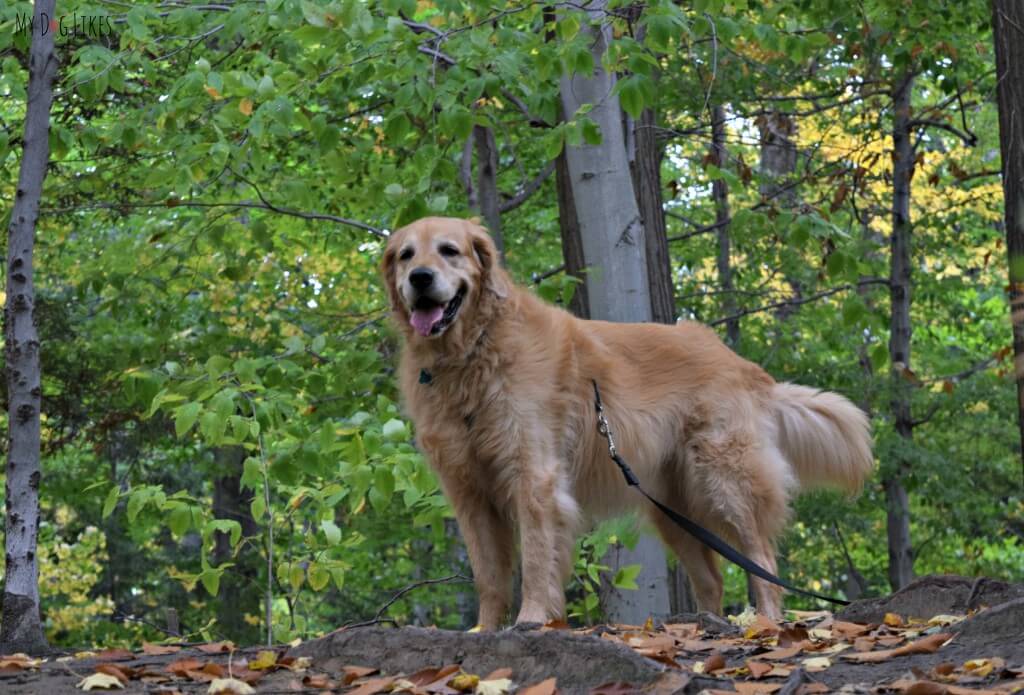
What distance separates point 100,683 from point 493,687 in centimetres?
124

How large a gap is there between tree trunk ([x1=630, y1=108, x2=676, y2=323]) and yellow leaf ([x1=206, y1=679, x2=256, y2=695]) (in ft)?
19.5

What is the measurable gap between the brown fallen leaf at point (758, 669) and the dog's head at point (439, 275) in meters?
2.35

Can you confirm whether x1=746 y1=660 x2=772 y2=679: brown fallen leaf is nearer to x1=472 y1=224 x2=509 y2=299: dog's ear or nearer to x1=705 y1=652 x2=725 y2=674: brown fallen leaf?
x1=705 y1=652 x2=725 y2=674: brown fallen leaf

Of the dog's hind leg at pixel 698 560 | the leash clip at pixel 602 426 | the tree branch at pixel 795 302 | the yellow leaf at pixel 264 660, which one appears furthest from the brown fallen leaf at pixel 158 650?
the tree branch at pixel 795 302

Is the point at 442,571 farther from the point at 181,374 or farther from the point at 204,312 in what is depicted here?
the point at 181,374

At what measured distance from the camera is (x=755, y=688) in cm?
313

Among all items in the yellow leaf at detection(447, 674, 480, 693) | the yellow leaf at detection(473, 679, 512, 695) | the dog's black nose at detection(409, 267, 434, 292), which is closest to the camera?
the yellow leaf at detection(473, 679, 512, 695)

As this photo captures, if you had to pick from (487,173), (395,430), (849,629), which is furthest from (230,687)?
(487,173)

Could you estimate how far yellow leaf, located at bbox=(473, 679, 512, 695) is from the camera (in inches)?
129

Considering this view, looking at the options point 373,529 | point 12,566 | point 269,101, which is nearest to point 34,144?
point 269,101

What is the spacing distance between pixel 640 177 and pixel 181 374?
4.07 meters

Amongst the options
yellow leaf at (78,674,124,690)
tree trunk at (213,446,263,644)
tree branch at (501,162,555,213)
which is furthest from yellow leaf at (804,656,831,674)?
tree trunk at (213,446,263,644)

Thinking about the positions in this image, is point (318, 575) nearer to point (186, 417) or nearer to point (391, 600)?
point (391, 600)

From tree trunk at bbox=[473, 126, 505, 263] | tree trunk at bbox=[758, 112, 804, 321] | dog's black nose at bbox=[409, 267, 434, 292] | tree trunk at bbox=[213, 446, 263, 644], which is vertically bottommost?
tree trunk at bbox=[213, 446, 263, 644]
